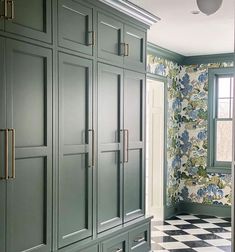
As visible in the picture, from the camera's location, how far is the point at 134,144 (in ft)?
13.6

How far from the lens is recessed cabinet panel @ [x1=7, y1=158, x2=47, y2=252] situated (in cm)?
268

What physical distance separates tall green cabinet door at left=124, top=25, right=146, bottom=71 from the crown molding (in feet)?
0.38

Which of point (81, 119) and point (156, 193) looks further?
point (156, 193)

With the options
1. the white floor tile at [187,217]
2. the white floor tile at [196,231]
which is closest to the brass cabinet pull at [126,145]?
the white floor tile at [196,231]

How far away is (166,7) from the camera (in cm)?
400

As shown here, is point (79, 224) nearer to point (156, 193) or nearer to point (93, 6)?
point (93, 6)

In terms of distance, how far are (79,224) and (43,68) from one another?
1257mm

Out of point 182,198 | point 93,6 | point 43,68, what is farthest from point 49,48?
point 182,198

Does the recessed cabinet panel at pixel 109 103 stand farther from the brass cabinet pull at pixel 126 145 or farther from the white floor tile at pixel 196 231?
the white floor tile at pixel 196 231

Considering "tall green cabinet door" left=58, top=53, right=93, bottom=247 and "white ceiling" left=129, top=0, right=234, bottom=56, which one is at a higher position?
"white ceiling" left=129, top=0, right=234, bottom=56

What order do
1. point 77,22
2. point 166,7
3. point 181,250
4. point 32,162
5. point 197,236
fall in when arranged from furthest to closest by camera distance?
point 197,236 → point 181,250 → point 166,7 → point 77,22 → point 32,162

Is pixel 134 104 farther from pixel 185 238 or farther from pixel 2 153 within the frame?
pixel 185 238

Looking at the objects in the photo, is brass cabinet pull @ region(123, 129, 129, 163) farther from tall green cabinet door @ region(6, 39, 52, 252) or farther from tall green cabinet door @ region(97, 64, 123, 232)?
tall green cabinet door @ region(6, 39, 52, 252)

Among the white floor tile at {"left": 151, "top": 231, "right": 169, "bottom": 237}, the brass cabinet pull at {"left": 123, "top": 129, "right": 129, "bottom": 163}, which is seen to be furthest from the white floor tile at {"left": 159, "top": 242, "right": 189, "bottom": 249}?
the brass cabinet pull at {"left": 123, "top": 129, "right": 129, "bottom": 163}
